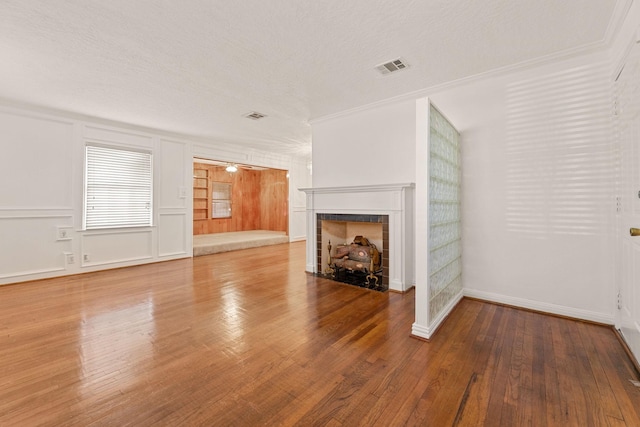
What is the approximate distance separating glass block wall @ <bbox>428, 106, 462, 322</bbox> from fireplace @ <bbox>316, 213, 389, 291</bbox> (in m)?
0.86

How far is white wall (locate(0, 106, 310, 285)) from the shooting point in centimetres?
386

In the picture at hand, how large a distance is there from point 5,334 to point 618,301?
5.33m

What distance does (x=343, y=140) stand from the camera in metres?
4.30

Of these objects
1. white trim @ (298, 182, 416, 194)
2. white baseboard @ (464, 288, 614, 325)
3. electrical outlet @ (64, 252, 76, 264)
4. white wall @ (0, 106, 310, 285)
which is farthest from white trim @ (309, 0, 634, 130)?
electrical outlet @ (64, 252, 76, 264)

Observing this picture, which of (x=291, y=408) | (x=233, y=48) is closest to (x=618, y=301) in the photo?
(x=291, y=408)

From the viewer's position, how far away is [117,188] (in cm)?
486

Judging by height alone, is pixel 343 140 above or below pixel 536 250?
above

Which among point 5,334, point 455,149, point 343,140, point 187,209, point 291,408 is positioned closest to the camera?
point 291,408

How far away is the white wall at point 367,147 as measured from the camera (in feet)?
12.1

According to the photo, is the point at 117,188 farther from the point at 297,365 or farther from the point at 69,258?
the point at 297,365

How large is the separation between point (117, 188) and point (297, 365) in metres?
4.78

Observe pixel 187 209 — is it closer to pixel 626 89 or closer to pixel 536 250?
pixel 536 250

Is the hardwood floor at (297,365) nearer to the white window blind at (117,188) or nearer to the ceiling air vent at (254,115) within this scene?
the white window blind at (117,188)

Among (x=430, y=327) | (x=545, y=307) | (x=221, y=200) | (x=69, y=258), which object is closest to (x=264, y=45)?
(x=430, y=327)
